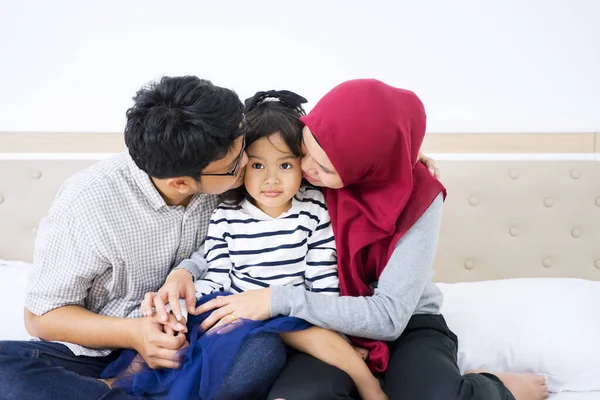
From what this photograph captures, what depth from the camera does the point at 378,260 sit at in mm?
1487

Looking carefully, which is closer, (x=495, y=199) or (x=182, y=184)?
(x=182, y=184)

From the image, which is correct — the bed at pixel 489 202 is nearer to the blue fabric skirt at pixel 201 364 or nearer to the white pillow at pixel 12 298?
the white pillow at pixel 12 298

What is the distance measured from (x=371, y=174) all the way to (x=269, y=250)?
32cm

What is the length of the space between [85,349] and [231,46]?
130 centimetres

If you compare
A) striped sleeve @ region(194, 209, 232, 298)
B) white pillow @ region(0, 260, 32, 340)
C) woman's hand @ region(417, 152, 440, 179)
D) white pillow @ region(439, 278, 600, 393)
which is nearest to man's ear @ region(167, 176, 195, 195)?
striped sleeve @ region(194, 209, 232, 298)

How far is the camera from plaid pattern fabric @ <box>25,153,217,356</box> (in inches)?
54.4

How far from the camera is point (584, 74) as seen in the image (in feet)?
7.26

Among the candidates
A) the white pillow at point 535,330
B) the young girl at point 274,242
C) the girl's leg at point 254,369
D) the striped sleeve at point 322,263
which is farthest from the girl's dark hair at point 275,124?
the white pillow at point 535,330

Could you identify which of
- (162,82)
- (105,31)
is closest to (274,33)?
(105,31)

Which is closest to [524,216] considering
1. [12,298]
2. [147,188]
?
[147,188]

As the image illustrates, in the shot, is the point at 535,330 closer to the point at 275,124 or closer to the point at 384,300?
the point at 384,300

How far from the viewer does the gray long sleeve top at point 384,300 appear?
136 cm

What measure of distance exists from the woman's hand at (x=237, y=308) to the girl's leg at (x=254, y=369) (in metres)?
0.05

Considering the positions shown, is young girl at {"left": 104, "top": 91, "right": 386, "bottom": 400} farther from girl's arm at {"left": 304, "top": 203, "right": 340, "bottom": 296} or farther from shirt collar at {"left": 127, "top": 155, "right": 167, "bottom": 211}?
shirt collar at {"left": 127, "top": 155, "right": 167, "bottom": 211}
